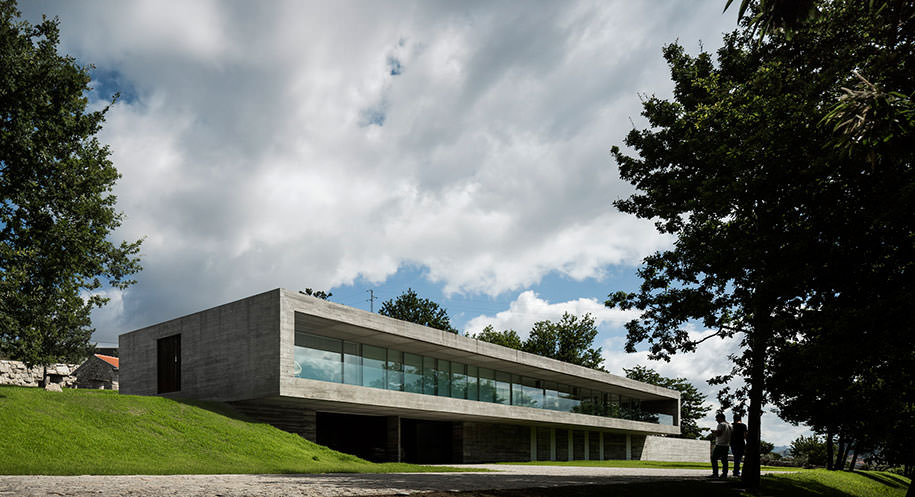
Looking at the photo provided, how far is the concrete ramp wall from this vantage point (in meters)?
47.6

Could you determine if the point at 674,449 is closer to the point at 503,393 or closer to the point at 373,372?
the point at 503,393

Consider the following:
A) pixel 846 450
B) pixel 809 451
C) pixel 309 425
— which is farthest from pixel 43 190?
pixel 809 451

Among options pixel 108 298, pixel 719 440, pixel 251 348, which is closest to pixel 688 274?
pixel 719 440

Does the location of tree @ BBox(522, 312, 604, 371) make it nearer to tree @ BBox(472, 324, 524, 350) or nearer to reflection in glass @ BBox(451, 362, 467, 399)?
tree @ BBox(472, 324, 524, 350)

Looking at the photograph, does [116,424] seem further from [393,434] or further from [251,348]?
[393,434]

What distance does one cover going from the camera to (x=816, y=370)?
12.5m

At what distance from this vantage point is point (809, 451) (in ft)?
182

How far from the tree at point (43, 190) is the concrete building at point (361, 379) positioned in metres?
4.85

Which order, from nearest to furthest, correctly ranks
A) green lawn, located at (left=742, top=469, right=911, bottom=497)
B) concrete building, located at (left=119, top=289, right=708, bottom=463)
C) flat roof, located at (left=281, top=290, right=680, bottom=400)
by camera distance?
green lawn, located at (left=742, top=469, right=911, bottom=497) → concrete building, located at (left=119, top=289, right=708, bottom=463) → flat roof, located at (left=281, top=290, right=680, bottom=400)

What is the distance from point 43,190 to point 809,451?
5844 centimetres

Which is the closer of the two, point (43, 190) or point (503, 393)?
point (43, 190)

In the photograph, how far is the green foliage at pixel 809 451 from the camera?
50688mm

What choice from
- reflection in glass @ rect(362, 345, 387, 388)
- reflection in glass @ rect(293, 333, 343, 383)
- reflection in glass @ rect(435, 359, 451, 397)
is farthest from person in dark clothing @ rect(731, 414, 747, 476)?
reflection in glass @ rect(435, 359, 451, 397)

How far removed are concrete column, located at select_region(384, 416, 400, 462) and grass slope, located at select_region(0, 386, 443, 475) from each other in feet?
24.3
